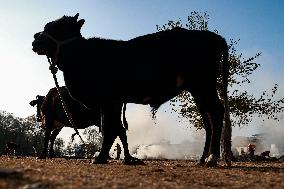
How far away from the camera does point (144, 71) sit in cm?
925

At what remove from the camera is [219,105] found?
31.0ft

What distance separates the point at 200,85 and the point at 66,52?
3249 millimetres

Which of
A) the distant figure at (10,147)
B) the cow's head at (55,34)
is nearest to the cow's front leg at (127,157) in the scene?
the cow's head at (55,34)

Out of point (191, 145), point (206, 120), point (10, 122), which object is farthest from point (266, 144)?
point (206, 120)

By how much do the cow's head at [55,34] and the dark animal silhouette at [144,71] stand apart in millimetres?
24

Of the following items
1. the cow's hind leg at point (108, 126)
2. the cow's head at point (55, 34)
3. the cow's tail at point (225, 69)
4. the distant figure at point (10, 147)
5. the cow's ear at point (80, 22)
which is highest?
the cow's ear at point (80, 22)

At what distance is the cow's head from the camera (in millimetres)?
9820

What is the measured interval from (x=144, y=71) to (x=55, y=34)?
243 centimetres

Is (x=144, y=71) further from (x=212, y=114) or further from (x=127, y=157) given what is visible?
(x=127, y=157)

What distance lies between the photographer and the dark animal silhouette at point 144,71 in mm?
9250

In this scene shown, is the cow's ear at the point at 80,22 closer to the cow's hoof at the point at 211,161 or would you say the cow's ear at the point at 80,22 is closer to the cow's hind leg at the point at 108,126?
the cow's hind leg at the point at 108,126

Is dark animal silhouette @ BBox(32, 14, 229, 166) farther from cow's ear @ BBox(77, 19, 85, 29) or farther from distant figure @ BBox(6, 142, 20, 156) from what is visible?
distant figure @ BBox(6, 142, 20, 156)

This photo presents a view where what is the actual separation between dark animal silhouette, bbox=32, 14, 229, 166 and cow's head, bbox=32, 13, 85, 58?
24 mm

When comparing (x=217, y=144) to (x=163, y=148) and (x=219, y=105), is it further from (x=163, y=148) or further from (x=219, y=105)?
(x=163, y=148)
